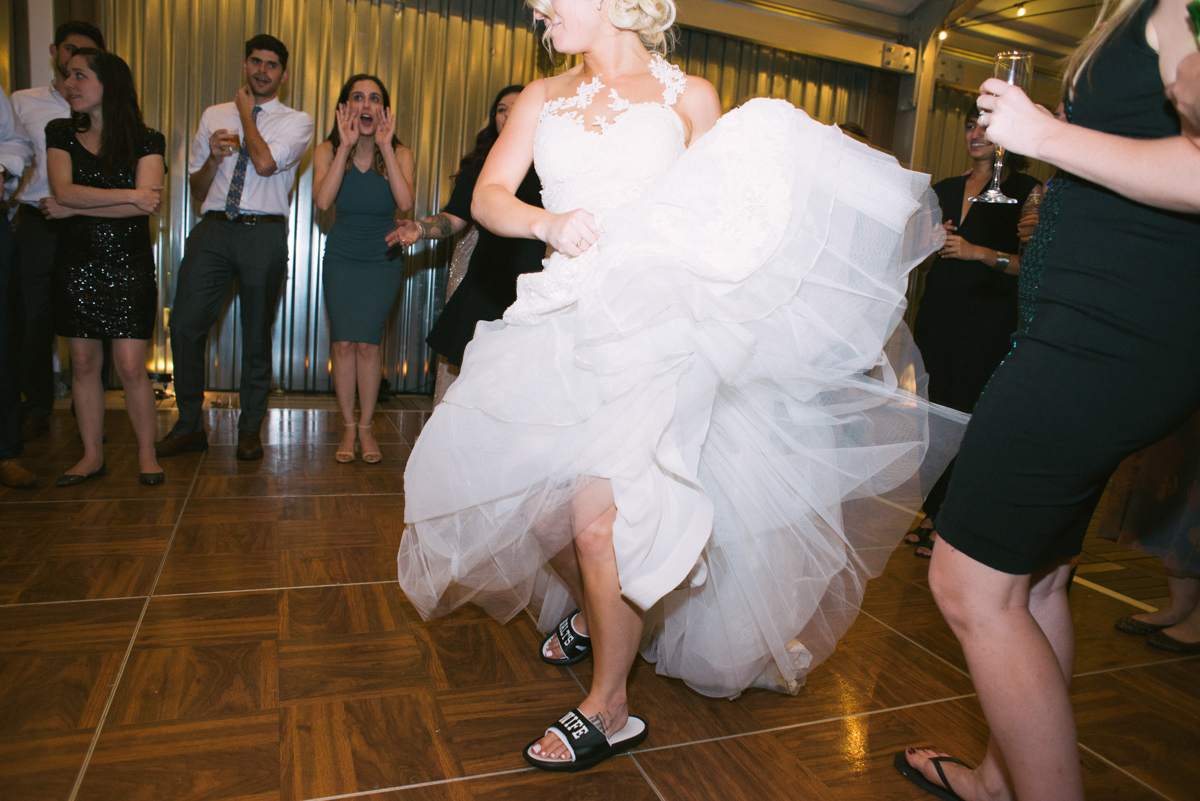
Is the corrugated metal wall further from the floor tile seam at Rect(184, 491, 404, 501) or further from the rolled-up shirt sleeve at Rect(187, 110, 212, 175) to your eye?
the floor tile seam at Rect(184, 491, 404, 501)

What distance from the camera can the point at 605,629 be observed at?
1482 mm

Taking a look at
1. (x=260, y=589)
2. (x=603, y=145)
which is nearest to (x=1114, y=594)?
(x=603, y=145)

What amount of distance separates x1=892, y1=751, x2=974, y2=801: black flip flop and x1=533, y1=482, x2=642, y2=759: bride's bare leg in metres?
0.54

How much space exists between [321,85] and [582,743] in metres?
4.98

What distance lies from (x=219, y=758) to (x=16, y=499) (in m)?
1.93

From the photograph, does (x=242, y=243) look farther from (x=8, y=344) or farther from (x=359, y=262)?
(x=8, y=344)

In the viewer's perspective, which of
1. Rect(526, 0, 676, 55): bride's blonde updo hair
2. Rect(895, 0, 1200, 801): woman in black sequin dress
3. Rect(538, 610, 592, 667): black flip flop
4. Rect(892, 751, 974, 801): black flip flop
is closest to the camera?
Rect(895, 0, 1200, 801): woman in black sequin dress

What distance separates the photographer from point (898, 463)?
56.5 inches

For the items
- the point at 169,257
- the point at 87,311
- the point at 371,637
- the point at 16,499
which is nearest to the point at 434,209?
the point at 169,257

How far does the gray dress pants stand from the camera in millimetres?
3525

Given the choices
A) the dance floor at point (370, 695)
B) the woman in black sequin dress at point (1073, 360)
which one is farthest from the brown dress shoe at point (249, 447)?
the woman in black sequin dress at point (1073, 360)

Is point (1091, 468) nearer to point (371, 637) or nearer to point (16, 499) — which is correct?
point (371, 637)

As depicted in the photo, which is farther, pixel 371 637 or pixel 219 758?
pixel 371 637

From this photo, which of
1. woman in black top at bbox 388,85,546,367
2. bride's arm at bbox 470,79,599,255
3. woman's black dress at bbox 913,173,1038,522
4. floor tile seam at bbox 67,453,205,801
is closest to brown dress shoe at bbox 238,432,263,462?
floor tile seam at bbox 67,453,205,801
